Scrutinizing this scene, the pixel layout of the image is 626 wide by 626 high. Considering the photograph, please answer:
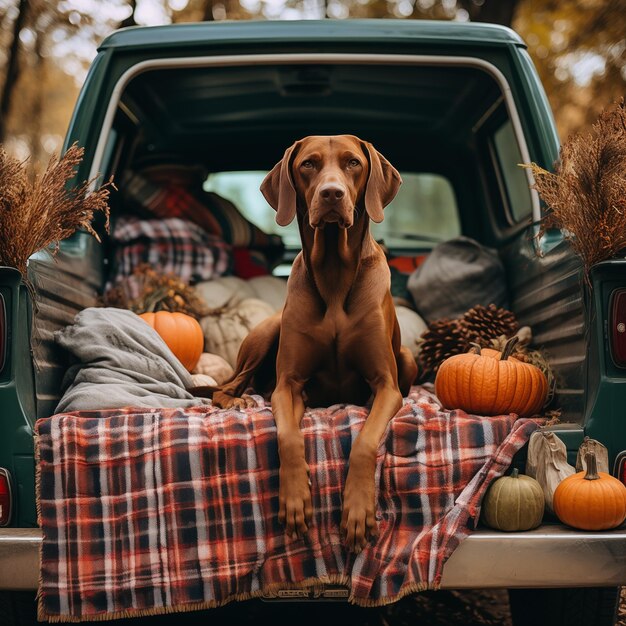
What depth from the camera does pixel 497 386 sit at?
3.19 meters

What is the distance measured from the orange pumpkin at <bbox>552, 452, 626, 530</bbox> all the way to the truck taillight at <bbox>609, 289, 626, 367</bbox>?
337 millimetres

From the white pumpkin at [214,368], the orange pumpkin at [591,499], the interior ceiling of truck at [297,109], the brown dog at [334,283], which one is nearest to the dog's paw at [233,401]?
the brown dog at [334,283]

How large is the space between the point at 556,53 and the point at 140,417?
12853mm

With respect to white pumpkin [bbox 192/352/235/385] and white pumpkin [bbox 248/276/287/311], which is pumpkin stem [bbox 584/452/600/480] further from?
white pumpkin [bbox 248/276/287/311]

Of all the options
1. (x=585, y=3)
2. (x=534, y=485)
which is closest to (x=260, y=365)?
(x=534, y=485)

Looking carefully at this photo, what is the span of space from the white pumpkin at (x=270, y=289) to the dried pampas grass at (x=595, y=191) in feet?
7.02

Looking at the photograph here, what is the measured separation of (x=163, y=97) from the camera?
192 inches

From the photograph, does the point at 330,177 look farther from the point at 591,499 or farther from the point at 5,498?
the point at 5,498

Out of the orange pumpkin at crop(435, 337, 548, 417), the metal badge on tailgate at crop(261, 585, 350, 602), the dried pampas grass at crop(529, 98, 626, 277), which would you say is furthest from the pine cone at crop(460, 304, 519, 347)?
the metal badge on tailgate at crop(261, 585, 350, 602)

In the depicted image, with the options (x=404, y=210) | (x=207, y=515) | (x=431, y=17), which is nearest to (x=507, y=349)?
(x=207, y=515)

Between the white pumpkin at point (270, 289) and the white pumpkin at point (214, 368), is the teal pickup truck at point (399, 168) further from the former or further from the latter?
the white pumpkin at point (214, 368)

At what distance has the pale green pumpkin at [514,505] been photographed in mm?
2600

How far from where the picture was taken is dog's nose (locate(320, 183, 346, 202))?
9.95 ft

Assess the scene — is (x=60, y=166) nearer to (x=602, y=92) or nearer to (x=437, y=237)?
(x=437, y=237)
